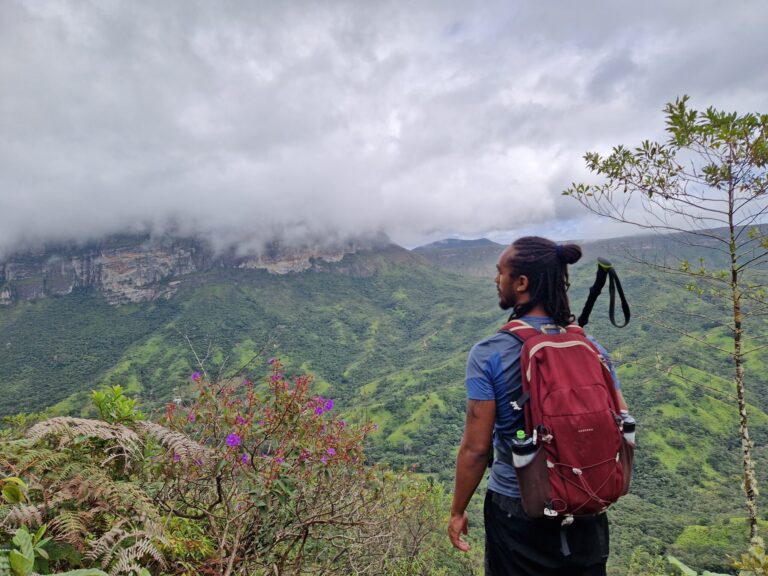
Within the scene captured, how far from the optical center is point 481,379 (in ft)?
5.83

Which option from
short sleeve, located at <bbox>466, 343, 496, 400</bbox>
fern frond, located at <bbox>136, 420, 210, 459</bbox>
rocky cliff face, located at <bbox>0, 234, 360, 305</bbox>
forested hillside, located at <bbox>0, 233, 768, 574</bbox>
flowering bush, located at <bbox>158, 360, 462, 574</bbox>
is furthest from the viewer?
rocky cliff face, located at <bbox>0, 234, 360, 305</bbox>

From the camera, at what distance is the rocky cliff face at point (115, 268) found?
140 metres

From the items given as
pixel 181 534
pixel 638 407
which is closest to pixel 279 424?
pixel 181 534

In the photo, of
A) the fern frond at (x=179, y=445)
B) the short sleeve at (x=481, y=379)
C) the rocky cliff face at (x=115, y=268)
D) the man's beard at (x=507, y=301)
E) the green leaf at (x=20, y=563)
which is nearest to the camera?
the green leaf at (x=20, y=563)

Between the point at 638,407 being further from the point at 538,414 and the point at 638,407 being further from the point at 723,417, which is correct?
the point at 538,414

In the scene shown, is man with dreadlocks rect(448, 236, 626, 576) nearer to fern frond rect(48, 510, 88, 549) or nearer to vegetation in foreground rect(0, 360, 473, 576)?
vegetation in foreground rect(0, 360, 473, 576)

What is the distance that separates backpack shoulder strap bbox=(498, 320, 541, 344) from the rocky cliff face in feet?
558

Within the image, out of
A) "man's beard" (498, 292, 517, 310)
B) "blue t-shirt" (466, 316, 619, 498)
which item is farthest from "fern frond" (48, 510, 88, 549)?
"man's beard" (498, 292, 517, 310)

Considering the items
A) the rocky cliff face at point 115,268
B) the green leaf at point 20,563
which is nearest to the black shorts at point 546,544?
the green leaf at point 20,563

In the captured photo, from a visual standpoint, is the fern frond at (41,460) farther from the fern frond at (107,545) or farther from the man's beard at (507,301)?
the man's beard at (507,301)

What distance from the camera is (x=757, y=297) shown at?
3705mm

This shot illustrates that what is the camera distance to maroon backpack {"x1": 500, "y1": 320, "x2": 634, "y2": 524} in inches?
63.1

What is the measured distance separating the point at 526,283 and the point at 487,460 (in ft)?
2.73

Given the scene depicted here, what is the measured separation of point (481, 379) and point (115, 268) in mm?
179633
